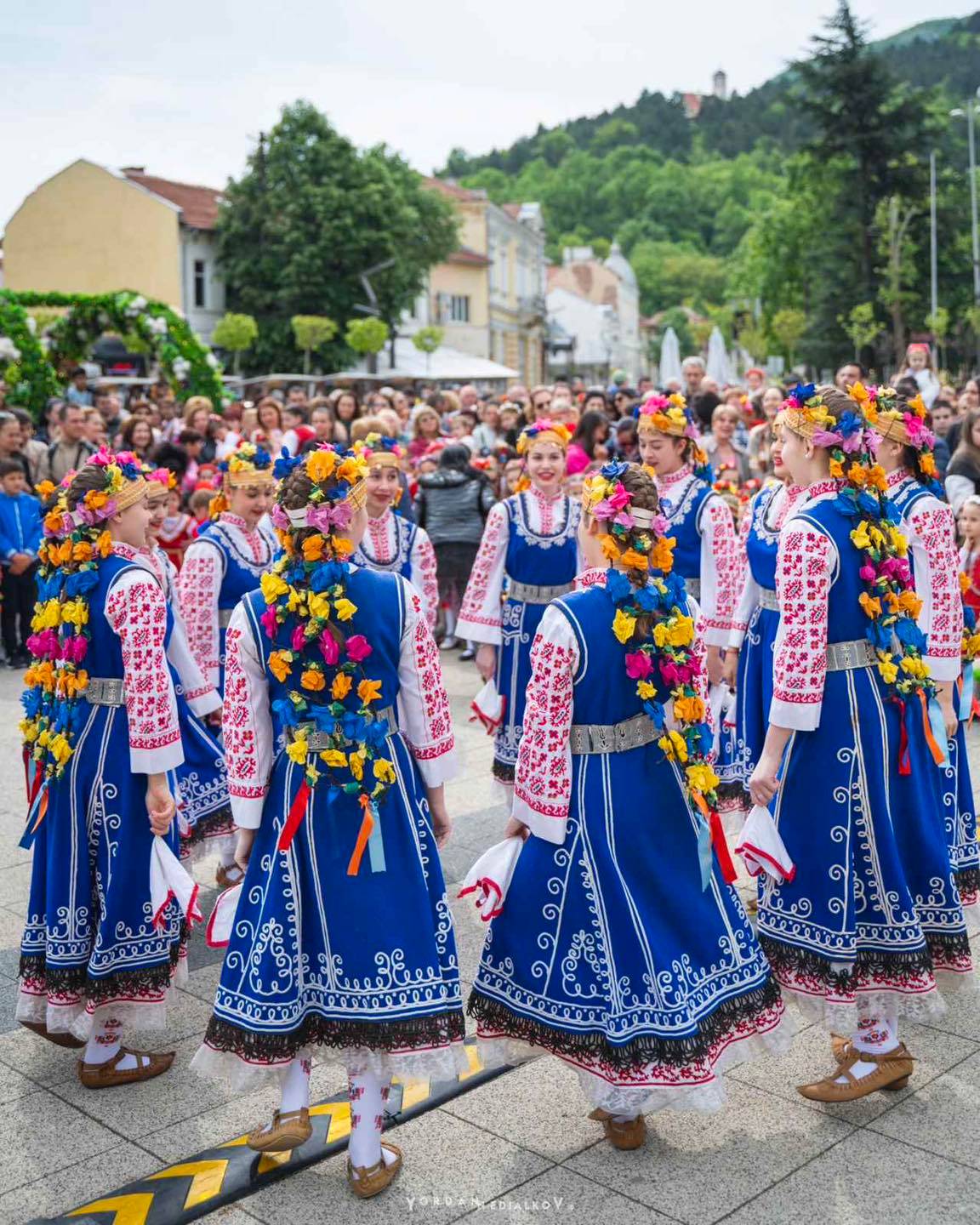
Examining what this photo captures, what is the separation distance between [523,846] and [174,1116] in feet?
4.84

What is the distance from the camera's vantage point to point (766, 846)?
4.28m

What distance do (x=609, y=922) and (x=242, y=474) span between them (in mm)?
3431

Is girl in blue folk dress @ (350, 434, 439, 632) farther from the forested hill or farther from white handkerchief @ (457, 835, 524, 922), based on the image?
the forested hill

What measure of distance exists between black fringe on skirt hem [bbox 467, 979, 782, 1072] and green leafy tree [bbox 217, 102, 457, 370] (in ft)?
139

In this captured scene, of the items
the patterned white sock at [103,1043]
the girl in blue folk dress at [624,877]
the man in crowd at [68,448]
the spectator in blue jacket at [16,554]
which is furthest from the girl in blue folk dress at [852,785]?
the man in crowd at [68,448]

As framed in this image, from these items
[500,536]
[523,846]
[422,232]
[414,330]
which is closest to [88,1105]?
[523,846]

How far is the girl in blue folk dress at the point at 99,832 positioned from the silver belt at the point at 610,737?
1.40 metres

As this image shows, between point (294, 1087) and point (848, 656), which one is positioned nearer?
point (294, 1087)

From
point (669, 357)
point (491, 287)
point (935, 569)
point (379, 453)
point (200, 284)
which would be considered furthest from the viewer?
point (491, 287)

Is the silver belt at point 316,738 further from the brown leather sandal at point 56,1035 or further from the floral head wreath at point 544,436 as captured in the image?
the floral head wreath at point 544,436

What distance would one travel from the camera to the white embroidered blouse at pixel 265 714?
3971mm

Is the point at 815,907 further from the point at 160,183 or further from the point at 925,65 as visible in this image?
the point at 925,65

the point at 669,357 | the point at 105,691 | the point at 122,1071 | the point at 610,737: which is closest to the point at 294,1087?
the point at 122,1071

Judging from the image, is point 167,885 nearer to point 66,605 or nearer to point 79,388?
point 66,605
